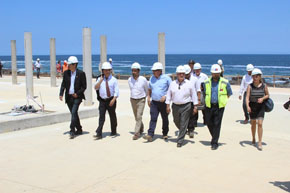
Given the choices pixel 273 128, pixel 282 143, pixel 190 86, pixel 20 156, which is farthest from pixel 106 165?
pixel 273 128

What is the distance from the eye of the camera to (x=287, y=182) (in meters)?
5.63

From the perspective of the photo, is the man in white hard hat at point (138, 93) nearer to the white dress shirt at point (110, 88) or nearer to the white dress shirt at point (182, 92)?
the white dress shirt at point (110, 88)

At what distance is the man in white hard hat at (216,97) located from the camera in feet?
24.7

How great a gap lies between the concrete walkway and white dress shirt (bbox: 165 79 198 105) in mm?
937

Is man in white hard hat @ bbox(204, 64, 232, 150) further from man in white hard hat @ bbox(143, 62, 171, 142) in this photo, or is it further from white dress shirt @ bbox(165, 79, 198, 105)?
man in white hard hat @ bbox(143, 62, 171, 142)

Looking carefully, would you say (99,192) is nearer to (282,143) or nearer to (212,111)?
(212,111)

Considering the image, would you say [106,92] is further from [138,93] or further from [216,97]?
[216,97]

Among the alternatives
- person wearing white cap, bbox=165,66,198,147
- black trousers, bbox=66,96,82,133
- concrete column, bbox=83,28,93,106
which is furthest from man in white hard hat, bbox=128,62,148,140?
concrete column, bbox=83,28,93,106

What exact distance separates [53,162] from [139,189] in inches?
80.4

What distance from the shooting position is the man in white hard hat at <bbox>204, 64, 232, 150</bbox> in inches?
297

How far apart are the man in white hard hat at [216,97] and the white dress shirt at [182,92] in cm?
29

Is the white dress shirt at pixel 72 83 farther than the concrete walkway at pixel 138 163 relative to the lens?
Yes
